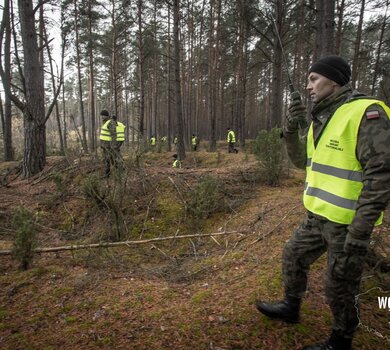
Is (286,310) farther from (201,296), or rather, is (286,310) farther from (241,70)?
(241,70)

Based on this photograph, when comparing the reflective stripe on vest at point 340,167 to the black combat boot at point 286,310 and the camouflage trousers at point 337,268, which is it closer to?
the camouflage trousers at point 337,268

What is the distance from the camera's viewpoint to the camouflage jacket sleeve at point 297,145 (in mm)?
2557

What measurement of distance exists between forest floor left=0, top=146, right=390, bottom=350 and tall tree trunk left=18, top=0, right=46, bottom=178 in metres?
2.37

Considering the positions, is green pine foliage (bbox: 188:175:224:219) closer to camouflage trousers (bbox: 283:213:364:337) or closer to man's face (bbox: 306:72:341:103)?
camouflage trousers (bbox: 283:213:364:337)

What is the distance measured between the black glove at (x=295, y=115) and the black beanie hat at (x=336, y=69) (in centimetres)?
34

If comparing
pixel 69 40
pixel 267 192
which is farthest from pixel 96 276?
pixel 69 40

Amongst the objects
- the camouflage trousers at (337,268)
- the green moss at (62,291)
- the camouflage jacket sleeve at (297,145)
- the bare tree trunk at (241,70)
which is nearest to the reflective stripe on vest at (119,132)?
the green moss at (62,291)

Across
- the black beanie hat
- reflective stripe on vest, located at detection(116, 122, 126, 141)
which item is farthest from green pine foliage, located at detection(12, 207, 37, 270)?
reflective stripe on vest, located at detection(116, 122, 126, 141)

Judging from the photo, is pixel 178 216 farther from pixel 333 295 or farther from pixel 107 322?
pixel 333 295

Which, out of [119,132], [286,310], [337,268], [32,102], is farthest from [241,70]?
[337,268]

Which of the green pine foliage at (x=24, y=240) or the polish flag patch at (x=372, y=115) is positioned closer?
the polish flag patch at (x=372, y=115)

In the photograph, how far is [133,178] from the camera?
253 inches

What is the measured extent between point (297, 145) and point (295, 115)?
32 centimetres

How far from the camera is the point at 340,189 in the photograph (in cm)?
193
